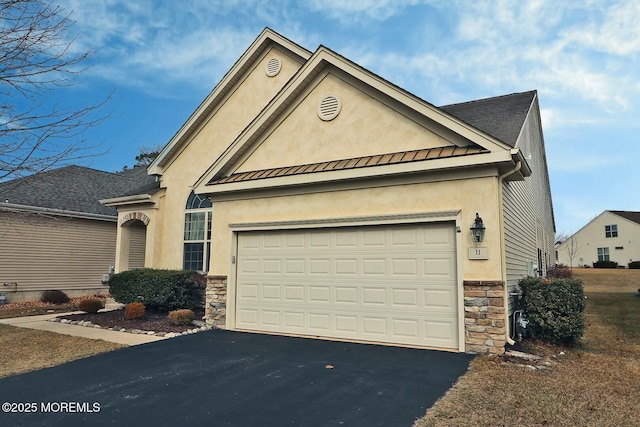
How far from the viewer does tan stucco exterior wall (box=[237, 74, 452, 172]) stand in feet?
28.3

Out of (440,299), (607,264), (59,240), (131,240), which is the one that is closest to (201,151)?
(131,240)

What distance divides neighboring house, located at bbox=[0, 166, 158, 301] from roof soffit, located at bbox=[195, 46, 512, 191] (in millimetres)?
7491

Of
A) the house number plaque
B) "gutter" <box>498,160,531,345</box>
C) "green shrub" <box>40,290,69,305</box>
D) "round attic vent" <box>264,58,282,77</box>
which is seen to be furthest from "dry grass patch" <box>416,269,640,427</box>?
"green shrub" <box>40,290,69,305</box>

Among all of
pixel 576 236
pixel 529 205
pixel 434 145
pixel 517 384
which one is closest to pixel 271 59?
pixel 434 145

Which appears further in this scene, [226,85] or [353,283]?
[226,85]

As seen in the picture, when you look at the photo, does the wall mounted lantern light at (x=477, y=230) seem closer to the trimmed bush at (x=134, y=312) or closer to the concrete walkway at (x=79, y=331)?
the concrete walkway at (x=79, y=331)

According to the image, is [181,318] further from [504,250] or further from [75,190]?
[75,190]

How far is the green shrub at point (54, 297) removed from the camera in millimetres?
16516

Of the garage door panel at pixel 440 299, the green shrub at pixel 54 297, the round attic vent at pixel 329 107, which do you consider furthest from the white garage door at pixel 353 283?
the green shrub at pixel 54 297

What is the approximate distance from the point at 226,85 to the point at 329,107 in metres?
6.25

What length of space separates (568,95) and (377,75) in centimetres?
887

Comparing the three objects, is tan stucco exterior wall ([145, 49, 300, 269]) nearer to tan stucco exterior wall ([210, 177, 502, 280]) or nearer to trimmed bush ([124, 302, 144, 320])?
trimmed bush ([124, 302, 144, 320])

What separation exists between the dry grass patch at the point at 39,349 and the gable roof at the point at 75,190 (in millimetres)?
6699

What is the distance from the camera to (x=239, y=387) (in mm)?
5691
